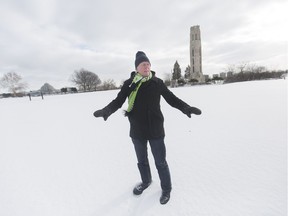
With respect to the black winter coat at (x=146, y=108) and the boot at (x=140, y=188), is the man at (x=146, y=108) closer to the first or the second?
the black winter coat at (x=146, y=108)

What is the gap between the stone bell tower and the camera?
77363 millimetres

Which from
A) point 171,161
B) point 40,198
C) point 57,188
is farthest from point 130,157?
point 40,198

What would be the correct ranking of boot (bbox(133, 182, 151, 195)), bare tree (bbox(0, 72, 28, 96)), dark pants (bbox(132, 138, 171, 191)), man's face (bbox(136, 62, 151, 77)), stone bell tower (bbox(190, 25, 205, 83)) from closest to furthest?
1. man's face (bbox(136, 62, 151, 77))
2. dark pants (bbox(132, 138, 171, 191))
3. boot (bbox(133, 182, 151, 195))
4. bare tree (bbox(0, 72, 28, 96))
5. stone bell tower (bbox(190, 25, 205, 83))

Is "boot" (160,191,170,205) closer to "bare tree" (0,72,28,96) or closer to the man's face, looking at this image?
the man's face

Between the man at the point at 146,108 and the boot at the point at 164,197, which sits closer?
the man at the point at 146,108

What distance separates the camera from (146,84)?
2012 millimetres

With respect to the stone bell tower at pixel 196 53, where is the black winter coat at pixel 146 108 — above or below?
below

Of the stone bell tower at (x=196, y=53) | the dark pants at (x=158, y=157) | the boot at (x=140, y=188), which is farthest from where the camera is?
the stone bell tower at (x=196, y=53)

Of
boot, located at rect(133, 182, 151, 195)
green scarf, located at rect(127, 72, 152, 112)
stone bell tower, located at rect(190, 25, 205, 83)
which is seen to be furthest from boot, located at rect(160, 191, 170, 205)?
stone bell tower, located at rect(190, 25, 205, 83)

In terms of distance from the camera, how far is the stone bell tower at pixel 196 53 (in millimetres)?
77363

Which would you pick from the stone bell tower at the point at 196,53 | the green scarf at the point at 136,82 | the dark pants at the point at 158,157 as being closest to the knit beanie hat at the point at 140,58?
the green scarf at the point at 136,82

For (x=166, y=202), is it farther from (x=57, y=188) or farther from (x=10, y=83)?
(x=10, y=83)

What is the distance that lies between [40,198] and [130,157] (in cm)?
154

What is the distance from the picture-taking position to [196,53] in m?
79.1
